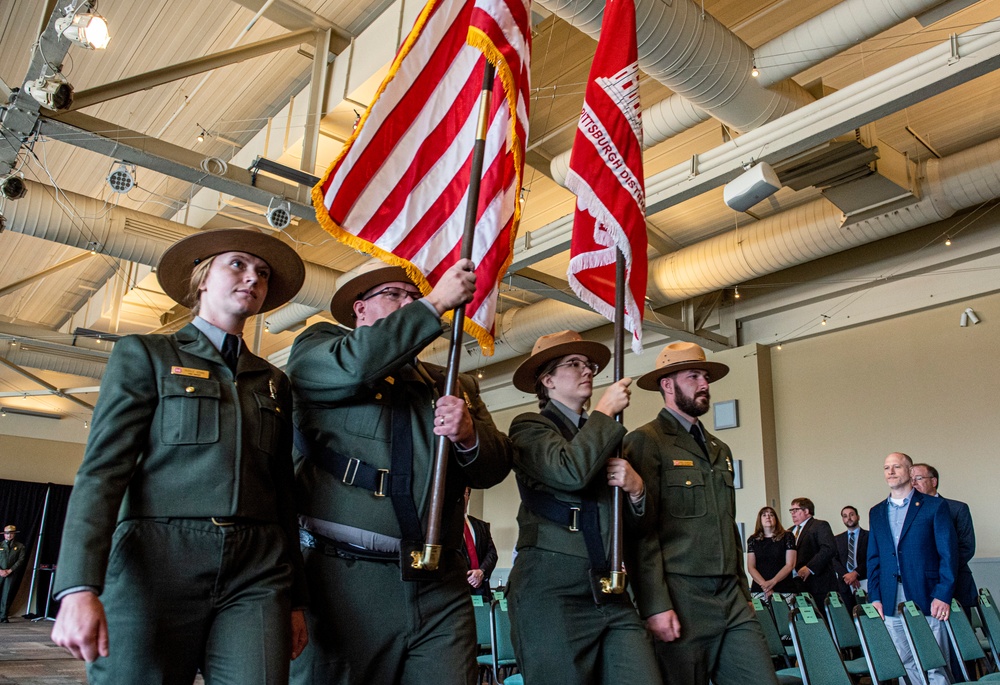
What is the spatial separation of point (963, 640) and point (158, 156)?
6.75m

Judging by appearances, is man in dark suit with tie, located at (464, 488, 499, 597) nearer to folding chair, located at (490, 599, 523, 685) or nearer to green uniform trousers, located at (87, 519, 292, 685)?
folding chair, located at (490, 599, 523, 685)

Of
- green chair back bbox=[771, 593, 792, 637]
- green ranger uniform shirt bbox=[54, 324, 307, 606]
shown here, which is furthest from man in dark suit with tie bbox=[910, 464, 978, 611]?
green ranger uniform shirt bbox=[54, 324, 307, 606]

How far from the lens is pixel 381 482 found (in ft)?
6.84

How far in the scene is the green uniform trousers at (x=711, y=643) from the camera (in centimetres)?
283

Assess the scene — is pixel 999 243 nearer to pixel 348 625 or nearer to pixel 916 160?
pixel 916 160

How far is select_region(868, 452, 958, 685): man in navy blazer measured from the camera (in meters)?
5.07

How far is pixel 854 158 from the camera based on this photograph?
23.5 ft

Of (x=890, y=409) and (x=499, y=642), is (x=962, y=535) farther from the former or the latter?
(x=890, y=409)

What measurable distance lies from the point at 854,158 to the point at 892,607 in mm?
3879

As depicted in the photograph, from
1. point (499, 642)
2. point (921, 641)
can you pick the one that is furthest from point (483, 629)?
point (921, 641)

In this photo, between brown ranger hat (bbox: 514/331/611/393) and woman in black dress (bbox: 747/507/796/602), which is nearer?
brown ranger hat (bbox: 514/331/611/393)

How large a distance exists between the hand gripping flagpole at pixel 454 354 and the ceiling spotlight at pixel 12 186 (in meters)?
5.93

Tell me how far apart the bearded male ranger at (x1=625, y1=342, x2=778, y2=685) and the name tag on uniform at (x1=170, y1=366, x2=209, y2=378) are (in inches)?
64.2

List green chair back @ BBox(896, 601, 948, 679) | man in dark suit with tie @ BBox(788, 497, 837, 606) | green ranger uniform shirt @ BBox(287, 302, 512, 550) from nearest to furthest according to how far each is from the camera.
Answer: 1. green ranger uniform shirt @ BBox(287, 302, 512, 550)
2. green chair back @ BBox(896, 601, 948, 679)
3. man in dark suit with tie @ BBox(788, 497, 837, 606)
